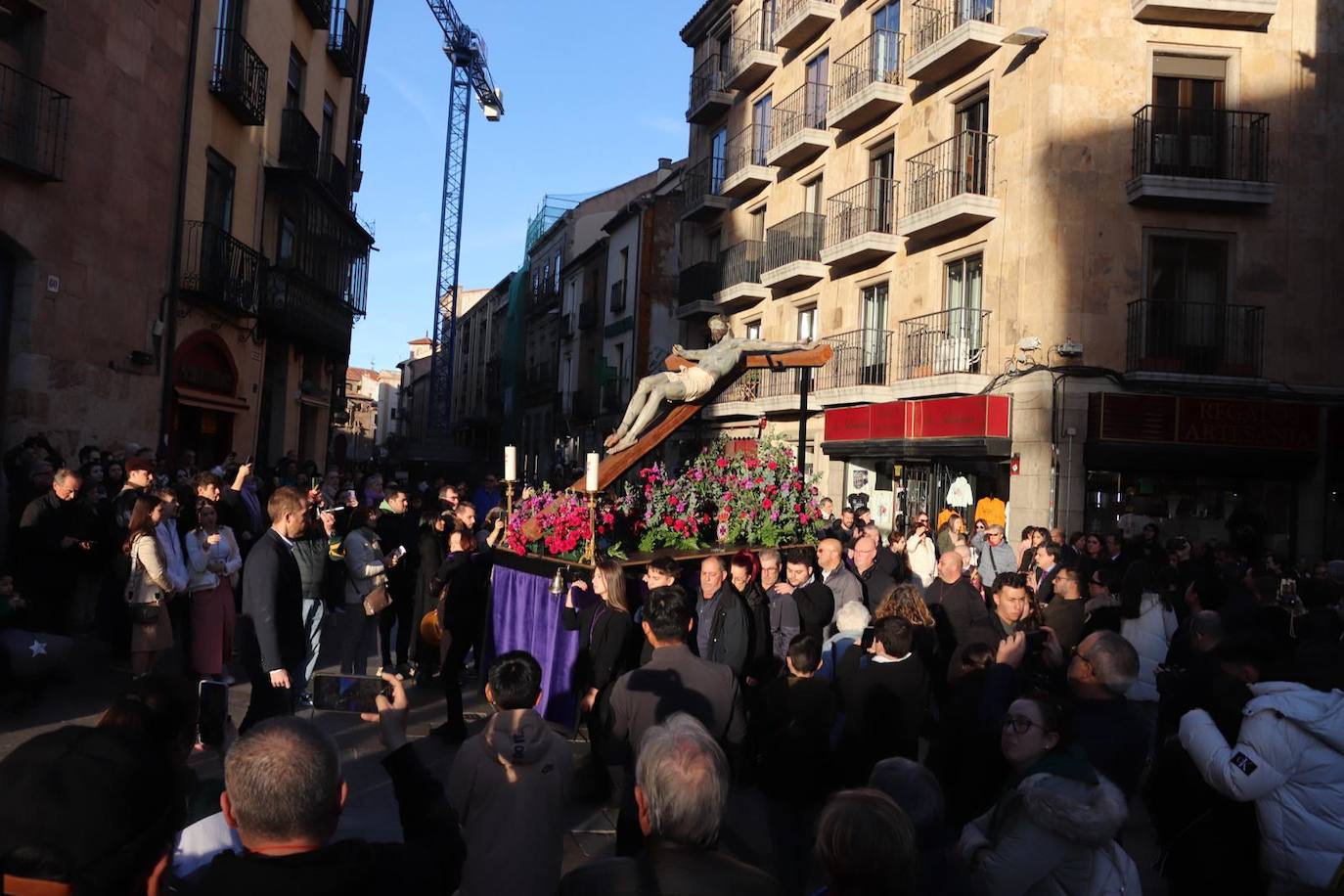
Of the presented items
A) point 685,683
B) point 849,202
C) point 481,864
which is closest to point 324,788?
point 481,864

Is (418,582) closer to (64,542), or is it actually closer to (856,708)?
(64,542)

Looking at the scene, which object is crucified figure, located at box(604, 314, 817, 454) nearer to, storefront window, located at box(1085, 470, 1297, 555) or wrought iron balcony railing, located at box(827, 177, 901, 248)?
storefront window, located at box(1085, 470, 1297, 555)

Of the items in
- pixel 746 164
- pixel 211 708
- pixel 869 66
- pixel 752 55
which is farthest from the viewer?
pixel 746 164

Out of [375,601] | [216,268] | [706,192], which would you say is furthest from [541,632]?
[706,192]

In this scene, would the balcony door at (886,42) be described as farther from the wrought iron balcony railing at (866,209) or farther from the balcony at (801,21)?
the wrought iron balcony railing at (866,209)

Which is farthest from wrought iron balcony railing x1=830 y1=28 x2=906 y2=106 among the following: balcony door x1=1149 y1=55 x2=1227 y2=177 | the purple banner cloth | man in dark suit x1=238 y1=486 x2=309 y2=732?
man in dark suit x1=238 y1=486 x2=309 y2=732

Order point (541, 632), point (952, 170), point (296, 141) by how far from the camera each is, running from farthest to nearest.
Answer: point (296, 141) < point (952, 170) < point (541, 632)

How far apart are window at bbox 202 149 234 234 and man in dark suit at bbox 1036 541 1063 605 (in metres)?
13.4

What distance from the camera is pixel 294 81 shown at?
2128cm

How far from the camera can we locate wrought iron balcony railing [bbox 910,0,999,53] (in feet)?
61.4

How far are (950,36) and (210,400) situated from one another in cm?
1419

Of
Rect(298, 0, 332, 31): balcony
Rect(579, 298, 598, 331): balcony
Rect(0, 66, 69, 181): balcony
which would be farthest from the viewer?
Rect(579, 298, 598, 331): balcony

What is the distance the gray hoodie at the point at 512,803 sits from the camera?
12.5 ft

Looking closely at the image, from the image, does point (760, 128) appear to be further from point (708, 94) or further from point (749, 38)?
point (708, 94)
